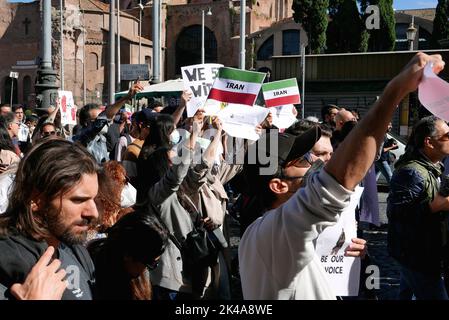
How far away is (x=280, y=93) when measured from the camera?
812 centimetres

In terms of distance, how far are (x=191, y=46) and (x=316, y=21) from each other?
27.6m

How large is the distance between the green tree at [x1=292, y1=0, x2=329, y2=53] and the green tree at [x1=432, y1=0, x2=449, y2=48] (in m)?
7.23

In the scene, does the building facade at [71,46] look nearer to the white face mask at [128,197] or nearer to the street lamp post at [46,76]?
the street lamp post at [46,76]

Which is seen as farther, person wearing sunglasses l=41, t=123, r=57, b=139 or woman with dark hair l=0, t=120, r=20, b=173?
person wearing sunglasses l=41, t=123, r=57, b=139

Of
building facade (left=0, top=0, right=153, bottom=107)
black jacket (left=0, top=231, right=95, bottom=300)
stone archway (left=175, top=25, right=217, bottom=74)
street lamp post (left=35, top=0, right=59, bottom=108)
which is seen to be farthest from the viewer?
stone archway (left=175, top=25, right=217, bottom=74)

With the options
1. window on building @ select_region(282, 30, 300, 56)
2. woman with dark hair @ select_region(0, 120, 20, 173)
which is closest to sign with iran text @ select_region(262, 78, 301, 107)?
woman with dark hair @ select_region(0, 120, 20, 173)

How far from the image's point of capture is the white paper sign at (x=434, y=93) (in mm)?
1787

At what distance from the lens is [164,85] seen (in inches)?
756

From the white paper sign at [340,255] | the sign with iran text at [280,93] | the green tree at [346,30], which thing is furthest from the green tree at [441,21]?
the white paper sign at [340,255]

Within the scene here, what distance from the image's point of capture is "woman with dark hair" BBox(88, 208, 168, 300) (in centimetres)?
264

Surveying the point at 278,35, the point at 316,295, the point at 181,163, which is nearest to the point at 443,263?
the point at 181,163

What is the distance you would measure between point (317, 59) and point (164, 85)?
16453 mm

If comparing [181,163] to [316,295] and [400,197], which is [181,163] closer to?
[400,197]

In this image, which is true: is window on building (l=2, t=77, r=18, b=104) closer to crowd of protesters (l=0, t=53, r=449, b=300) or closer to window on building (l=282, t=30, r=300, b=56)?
window on building (l=282, t=30, r=300, b=56)
